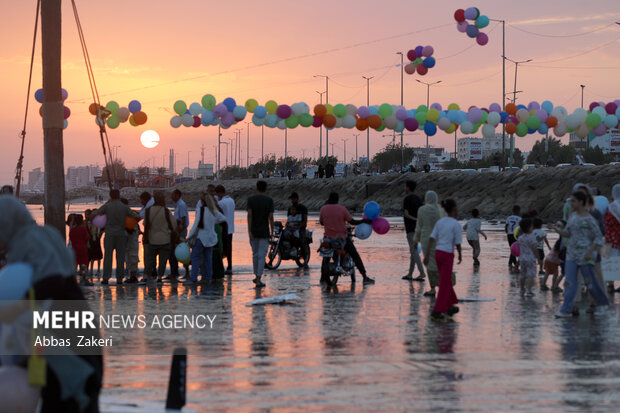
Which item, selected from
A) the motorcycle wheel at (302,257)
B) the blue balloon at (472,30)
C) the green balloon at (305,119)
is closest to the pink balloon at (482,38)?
the blue balloon at (472,30)

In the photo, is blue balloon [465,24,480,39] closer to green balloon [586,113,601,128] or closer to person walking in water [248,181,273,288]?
green balloon [586,113,601,128]

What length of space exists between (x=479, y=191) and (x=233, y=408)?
67.4 metres

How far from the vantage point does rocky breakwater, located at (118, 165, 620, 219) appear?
61125mm

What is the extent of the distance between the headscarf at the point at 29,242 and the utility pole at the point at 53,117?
25.4 ft

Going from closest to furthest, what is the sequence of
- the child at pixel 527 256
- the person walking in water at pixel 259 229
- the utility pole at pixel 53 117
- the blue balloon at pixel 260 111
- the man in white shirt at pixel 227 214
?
the utility pole at pixel 53 117 → the child at pixel 527 256 → the person walking in water at pixel 259 229 → the man in white shirt at pixel 227 214 → the blue balloon at pixel 260 111

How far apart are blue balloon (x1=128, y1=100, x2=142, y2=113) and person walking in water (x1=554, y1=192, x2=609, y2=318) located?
18922 millimetres

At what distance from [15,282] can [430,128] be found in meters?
32.1

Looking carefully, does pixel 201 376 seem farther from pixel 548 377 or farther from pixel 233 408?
pixel 548 377

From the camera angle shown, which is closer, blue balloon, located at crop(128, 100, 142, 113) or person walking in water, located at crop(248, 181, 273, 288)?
person walking in water, located at crop(248, 181, 273, 288)

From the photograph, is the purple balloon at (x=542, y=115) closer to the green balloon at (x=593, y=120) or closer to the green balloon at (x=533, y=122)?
the green balloon at (x=533, y=122)

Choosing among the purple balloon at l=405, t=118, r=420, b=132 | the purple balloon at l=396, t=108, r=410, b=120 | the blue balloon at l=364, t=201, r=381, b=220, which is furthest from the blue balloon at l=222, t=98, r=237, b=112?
the blue balloon at l=364, t=201, r=381, b=220

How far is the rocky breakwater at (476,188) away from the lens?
61.1 m

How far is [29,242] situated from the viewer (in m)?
4.33

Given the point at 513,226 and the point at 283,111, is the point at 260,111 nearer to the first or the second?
the point at 283,111
